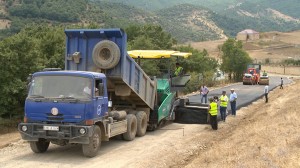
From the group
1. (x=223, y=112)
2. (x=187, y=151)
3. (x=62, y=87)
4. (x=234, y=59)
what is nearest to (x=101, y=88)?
(x=62, y=87)

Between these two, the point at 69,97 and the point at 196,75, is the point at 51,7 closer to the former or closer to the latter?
the point at 196,75

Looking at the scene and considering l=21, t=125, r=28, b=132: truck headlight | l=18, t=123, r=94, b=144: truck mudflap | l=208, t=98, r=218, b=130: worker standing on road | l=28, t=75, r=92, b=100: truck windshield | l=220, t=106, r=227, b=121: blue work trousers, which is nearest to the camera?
l=18, t=123, r=94, b=144: truck mudflap

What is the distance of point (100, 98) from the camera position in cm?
1107

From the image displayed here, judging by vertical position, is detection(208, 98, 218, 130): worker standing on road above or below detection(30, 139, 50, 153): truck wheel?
above

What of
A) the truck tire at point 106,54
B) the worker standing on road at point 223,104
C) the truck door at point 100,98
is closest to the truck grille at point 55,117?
the truck door at point 100,98

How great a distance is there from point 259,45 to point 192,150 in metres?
125

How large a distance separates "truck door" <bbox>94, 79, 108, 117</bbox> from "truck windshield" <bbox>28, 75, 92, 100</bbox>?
35 cm

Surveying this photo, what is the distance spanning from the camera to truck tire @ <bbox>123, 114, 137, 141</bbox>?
13.1 meters

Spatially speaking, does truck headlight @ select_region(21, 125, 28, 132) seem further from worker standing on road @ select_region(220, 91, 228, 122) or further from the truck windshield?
worker standing on road @ select_region(220, 91, 228, 122)

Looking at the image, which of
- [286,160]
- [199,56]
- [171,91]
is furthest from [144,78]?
[199,56]

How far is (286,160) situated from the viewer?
8.97 meters

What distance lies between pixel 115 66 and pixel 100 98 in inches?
65.4

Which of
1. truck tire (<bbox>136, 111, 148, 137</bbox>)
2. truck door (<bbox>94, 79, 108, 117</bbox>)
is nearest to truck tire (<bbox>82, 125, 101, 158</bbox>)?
truck door (<bbox>94, 79, 108, 117</bbox>)

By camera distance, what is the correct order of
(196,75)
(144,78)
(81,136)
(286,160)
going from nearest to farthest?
1. (286,160)
2. (81,136)
3. (144,78)
4. (196,75)
